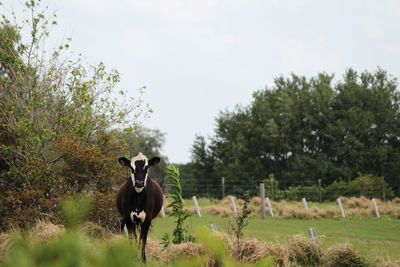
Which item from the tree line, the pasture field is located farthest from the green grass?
the tree line

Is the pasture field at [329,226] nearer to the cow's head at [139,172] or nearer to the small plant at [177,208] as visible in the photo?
the small plant at [177,208]

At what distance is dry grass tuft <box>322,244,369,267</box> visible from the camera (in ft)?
38.4

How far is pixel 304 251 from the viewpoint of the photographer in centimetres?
1237

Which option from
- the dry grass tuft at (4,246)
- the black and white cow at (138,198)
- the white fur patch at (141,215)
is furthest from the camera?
the white fur patch at (141,215)

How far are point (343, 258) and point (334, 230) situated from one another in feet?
36.8

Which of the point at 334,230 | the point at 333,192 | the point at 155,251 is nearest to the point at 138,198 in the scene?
→ the point at 155,251

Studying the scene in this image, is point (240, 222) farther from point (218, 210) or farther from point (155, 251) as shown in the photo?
point (218, 210)

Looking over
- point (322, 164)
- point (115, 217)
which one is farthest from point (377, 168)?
point (115, 217)

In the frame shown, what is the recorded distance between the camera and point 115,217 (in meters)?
15.4

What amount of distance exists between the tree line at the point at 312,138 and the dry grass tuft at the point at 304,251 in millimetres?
43950

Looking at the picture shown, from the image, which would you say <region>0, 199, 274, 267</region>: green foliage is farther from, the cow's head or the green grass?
the green grass

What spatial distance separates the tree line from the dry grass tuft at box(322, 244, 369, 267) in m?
44.3

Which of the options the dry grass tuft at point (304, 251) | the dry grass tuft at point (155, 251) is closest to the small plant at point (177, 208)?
the dry grass tuft at point (155, 251)

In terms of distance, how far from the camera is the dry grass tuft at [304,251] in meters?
12.1
